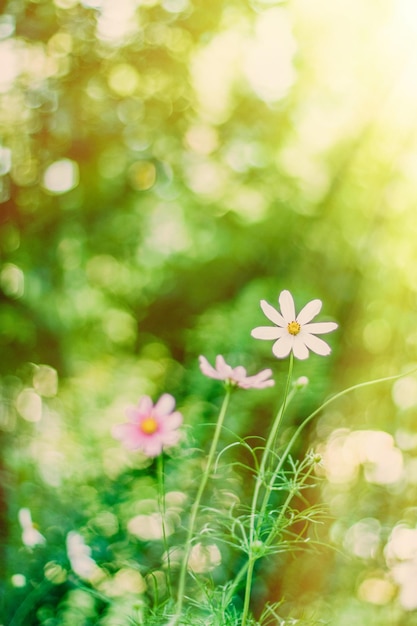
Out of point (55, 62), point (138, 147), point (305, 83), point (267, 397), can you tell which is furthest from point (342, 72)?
point (267, 397)

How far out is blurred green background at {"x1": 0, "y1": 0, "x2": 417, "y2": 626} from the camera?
1.51m

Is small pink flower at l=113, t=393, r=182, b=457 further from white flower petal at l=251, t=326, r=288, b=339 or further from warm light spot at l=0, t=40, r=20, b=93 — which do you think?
warm light spot at l=0, t=40, r=20, b=93

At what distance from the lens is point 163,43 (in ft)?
6.09

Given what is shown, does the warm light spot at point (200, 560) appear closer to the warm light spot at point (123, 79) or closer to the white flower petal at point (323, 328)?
the white flower petal at point (323, 328)

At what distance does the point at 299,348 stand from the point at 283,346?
12mm

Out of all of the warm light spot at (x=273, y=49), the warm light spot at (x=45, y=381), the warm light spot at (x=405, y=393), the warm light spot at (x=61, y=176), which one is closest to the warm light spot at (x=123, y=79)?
the warm light spot at (x=61, y=176)

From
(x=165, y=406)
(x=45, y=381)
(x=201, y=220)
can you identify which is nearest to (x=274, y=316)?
(x=165, y=406)

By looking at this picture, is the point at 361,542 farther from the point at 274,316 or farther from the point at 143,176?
the point at 143,176

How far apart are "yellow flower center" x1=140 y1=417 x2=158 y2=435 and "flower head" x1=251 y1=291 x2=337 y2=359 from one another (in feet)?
0.37

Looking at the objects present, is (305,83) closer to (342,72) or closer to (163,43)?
(342,72)

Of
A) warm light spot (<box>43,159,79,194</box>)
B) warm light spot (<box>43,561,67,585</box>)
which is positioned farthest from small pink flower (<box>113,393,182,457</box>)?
warm light spot (<box>43,159,79,194</box>)

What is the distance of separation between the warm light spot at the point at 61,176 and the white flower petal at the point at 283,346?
155 centimetres

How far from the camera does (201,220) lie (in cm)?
220

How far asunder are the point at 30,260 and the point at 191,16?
860 mm
